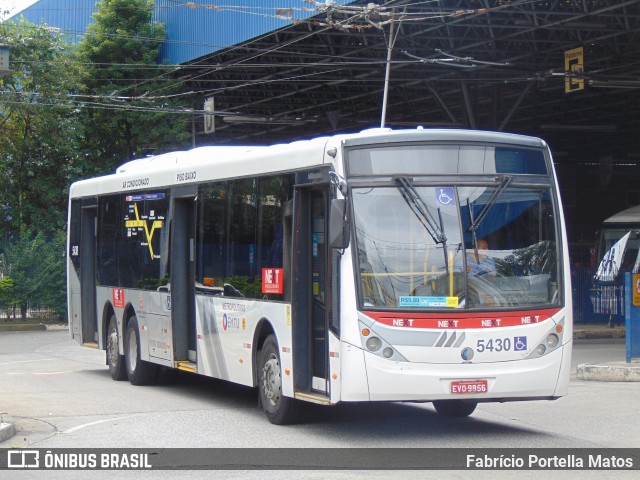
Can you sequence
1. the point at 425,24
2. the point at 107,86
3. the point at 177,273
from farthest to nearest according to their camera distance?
the point at 107,86 < the point at 425,24 < the point at 177,273

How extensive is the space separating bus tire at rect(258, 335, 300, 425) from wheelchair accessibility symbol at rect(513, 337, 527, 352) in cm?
257

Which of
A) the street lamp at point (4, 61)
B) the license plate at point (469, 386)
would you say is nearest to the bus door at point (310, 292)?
the license plate at point (469, 386)

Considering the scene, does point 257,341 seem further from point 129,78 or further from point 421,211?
point 129,78

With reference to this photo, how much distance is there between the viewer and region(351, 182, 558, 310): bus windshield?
10602 millimetres

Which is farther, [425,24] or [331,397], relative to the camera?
[425,24]

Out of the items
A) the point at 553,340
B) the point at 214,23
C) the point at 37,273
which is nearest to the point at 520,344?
the point at 553,340

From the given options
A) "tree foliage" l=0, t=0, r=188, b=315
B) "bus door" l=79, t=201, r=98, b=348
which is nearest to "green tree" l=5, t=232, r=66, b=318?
"tree foliage" l=0, t=0, r=188, b=315

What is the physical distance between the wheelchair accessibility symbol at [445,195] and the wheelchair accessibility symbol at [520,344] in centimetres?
150

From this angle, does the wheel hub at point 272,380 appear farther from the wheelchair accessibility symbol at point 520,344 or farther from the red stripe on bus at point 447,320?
the wheelchair accessibility symbol at point 520,344

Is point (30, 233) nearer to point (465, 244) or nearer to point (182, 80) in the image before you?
point (182, 80)

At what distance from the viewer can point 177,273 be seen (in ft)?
49.9

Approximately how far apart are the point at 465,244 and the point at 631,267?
1031 inches

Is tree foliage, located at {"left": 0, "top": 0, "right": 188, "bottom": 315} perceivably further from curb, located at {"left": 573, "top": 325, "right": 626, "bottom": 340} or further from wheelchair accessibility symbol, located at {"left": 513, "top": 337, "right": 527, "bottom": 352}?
wheelchair accessibility symbol, located at {"left": 513, "top": 337, "right": 527, "bottom": 352}

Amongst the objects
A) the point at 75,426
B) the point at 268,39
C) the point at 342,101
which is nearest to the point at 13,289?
the point at 268,39
